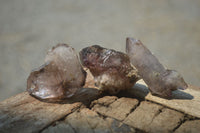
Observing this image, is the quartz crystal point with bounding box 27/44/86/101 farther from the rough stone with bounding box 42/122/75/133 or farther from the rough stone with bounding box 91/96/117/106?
the rough stone with bounding box 42/122/75/133

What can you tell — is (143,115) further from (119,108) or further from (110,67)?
(110,67)

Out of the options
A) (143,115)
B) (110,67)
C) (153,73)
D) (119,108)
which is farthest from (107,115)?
(153,73)

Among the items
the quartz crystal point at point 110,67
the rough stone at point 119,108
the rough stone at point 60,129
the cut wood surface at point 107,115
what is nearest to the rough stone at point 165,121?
the cut wood surface at point 107,115

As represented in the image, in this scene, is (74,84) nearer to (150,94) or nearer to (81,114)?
(81,114)

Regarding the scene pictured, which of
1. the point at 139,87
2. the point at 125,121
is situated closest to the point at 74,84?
the point at 125,121

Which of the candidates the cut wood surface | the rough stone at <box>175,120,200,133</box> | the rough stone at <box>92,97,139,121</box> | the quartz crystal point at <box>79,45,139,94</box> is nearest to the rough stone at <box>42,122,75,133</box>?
the cut wood surface

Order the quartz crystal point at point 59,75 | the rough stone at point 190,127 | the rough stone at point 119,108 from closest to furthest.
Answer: the rough stone at point 190,127, the rough stone at point 119,108, the quartz crystal point at point 59,75

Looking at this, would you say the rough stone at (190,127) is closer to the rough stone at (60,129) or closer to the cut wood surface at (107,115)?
the cut wood surface at (107,115)
